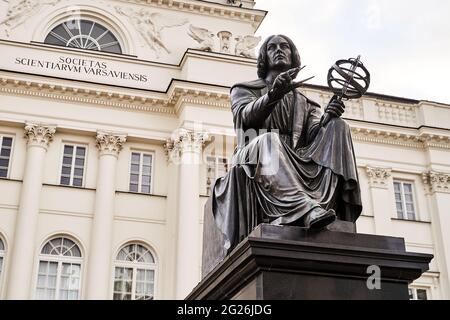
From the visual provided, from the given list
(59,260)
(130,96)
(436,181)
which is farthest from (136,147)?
(436,181)

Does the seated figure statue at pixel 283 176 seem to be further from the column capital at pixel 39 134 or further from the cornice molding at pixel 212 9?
the cornice molding at pixel 212 9

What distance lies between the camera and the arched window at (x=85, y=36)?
76.8 ft

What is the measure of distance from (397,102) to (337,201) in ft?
70.5

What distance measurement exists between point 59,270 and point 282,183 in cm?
1614

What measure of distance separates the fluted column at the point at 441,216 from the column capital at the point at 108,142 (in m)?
11.2

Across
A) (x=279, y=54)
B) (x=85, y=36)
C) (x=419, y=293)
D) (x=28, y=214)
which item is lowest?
(x=279, y=54)

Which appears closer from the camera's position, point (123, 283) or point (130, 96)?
point (123, 283)

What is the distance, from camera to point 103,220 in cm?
2008

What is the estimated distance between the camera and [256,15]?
25.3 metres

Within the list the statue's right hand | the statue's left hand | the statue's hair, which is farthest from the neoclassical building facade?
the statue's right hand

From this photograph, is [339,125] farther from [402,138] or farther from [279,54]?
[402,138]

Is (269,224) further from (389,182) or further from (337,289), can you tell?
(389,182)

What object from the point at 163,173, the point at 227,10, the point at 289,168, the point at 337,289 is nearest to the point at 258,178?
the point at 289,168

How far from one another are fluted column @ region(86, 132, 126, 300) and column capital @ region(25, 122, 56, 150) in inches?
59.1
